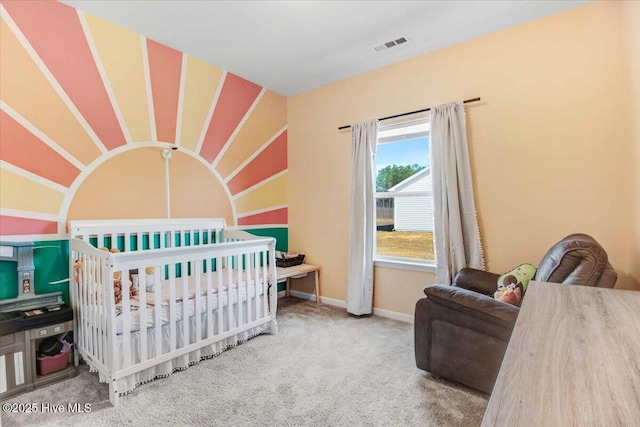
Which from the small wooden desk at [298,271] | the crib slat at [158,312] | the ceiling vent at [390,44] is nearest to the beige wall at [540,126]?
the ceiling vent at [390,44]

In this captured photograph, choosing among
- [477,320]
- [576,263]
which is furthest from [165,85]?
[576,263]

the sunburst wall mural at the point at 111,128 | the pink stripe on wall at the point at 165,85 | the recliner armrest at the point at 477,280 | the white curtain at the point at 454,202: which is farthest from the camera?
the pink stripe on wall at the point at 165,85

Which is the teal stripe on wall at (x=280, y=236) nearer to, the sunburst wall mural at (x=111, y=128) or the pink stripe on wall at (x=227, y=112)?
the sunburst wall mural at (x=111, y=128)

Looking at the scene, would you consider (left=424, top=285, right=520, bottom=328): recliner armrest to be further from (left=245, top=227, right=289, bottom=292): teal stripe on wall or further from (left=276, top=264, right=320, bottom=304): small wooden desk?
(left=245, top=227, right=289, bottom=292): teal stripe on wall

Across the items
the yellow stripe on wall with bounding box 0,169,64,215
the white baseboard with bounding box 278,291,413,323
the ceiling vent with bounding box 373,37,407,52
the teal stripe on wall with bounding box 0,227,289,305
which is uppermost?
the ceiling vent with bounding box 373,37,407,52

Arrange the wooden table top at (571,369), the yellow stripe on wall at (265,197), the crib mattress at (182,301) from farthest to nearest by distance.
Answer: the yellow stripe on wall at (265,197) → the crib mattress at (182,301) → the wooden table top at (571,369)

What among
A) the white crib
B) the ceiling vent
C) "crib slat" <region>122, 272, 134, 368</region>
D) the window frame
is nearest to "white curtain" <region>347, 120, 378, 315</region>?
the window frame

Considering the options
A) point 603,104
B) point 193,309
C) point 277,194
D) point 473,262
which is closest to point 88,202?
point 193,309

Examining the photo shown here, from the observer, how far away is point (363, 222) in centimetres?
322

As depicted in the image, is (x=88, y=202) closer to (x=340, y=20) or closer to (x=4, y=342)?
(x=4, y=342)

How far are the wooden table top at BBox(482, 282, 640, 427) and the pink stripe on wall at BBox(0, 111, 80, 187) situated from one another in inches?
112

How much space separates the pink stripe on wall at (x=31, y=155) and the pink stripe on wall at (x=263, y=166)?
1.43m

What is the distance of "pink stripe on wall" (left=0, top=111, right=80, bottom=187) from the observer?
2016mm

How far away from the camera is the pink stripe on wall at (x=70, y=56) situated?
2094mm
